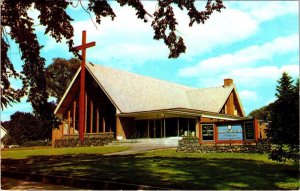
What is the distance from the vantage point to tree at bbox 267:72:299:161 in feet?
37.3

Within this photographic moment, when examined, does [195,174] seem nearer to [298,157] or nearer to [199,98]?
[298,157]

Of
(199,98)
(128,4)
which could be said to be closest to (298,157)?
(128,4)

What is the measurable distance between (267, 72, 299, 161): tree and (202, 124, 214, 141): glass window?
466 inches

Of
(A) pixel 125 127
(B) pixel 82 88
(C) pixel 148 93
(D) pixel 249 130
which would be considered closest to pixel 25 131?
(B) pixel 82 88

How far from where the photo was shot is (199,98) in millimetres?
46469

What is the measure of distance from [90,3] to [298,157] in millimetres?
8495

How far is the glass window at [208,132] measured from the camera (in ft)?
78.0

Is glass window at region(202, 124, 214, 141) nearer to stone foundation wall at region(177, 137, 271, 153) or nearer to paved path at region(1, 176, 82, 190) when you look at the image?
stone foundation wall at region(177, 137, 271, 153)

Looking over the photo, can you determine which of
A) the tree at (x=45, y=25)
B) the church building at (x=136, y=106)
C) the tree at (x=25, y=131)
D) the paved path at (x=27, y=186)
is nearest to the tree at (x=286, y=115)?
the tree at (x=45, y=25)

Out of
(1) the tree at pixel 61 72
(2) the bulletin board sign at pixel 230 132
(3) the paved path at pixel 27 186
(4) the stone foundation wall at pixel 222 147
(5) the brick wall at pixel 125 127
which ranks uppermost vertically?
(1) the tree at pixel 61 72

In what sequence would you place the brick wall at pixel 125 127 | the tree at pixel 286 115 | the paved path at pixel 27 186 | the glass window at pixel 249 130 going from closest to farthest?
the paved path at pixel 27 186, the tree at pixel 286 115, the glass window at pixel 249 130, the brick wall at pixel 125 127

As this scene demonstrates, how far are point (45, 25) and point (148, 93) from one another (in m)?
31.3

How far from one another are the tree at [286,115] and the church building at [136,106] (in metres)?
22.1

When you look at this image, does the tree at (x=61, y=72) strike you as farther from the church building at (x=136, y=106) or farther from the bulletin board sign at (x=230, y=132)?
the bulletin board sign at (x=230, y=132)
